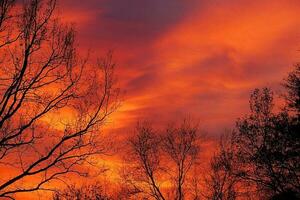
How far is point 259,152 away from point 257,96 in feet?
15.1

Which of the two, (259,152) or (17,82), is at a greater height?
(17,82)

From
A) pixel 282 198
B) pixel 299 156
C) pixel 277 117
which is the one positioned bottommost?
pixel 282 198

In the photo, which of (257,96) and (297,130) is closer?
(297,130)

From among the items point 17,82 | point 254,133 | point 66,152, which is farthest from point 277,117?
point 17,82

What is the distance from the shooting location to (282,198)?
98.7ft

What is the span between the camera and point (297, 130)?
31.2 m

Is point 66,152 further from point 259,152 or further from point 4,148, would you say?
point 259,152

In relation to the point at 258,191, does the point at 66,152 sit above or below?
above

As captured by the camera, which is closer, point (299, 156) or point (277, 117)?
point (299, 156)

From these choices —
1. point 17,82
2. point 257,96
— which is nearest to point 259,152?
point 257,96

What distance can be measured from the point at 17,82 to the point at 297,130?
19.2m

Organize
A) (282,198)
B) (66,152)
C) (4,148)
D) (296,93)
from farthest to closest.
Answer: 1. (296,93)
2. (282,198)
3. (66,152)
4. (4,148)

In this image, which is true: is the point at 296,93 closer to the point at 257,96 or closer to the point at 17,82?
the point at 257,96

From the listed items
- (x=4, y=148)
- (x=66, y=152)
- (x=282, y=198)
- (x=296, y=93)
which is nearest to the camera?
(x=4, y=148)
